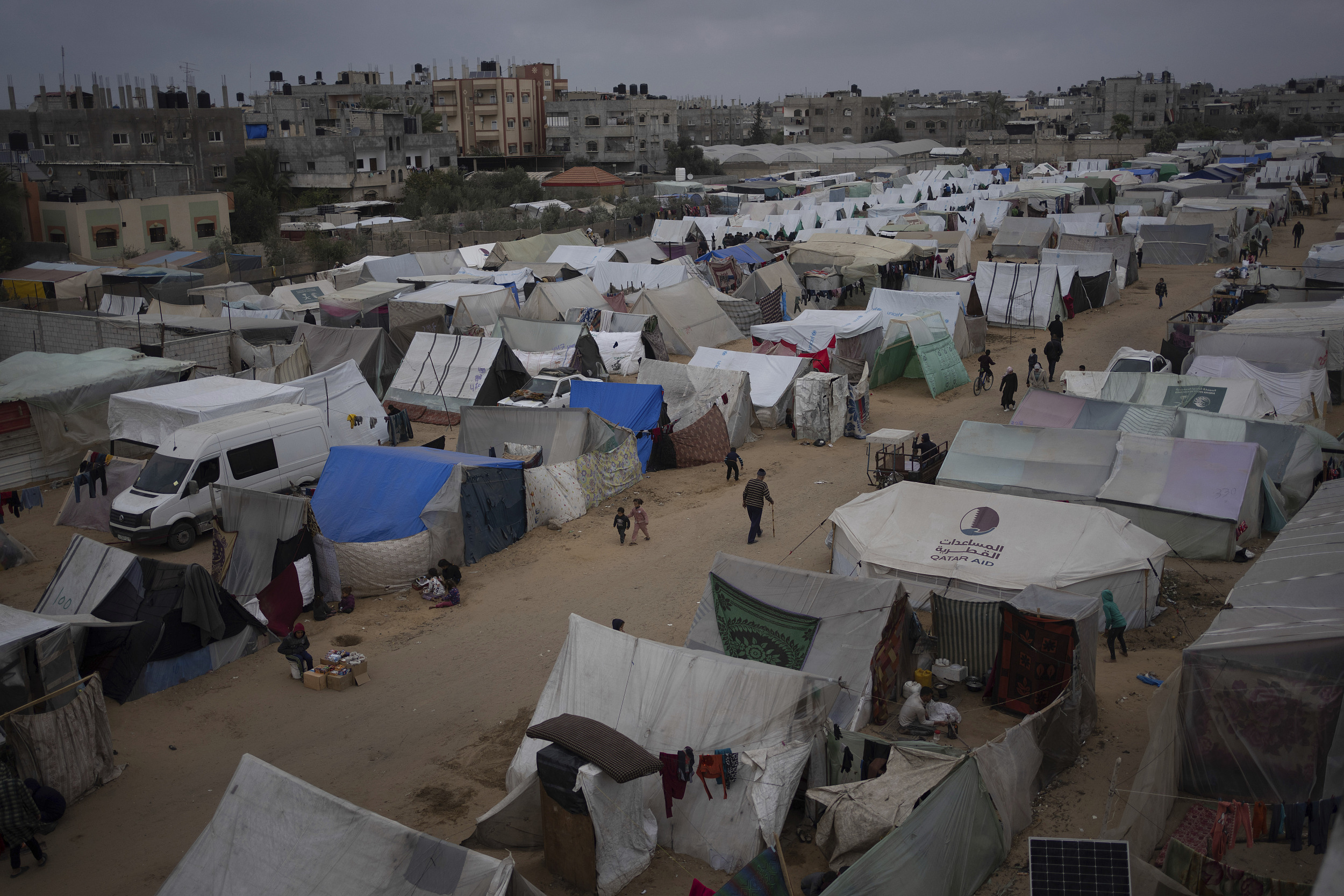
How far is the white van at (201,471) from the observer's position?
1440cm

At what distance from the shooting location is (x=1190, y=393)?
1669 cm

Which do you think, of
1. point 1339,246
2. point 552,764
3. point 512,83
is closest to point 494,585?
point 552,764

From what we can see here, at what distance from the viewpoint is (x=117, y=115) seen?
195ft

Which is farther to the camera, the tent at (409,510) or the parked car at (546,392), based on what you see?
the parked car at (546,392)

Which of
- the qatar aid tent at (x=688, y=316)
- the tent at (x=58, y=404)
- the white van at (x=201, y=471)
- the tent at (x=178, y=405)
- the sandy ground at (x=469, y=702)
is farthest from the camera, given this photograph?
the qatar aid tent at (x=688, y=316)

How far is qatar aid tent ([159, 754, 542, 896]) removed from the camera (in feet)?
20.7

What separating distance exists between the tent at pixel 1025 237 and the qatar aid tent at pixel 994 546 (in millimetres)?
29276

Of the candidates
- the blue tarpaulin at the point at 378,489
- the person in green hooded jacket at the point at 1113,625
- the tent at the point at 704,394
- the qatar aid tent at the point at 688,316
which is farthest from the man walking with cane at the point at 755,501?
the qatar aid tent at the point at 688,316

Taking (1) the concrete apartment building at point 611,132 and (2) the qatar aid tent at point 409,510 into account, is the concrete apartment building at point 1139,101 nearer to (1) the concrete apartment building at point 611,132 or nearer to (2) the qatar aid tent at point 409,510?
(1) the concrete apartment building at point 611,132

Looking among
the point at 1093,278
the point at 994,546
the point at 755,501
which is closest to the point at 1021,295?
the point at 1093,278

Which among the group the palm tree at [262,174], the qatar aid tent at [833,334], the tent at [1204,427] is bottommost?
the tent at [1204,427]

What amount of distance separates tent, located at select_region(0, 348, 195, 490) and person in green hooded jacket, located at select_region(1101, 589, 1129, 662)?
16.6m

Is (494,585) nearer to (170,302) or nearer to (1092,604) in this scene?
(1092,604)

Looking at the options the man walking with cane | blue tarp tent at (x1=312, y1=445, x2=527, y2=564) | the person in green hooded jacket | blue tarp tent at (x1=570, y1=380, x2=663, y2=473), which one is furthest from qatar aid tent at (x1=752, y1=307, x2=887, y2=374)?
the person in green hooded jacket
